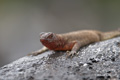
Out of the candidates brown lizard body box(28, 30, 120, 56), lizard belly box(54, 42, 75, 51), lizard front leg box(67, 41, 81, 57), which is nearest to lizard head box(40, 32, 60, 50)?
brown lizard body box(28, 30, 120, 56)

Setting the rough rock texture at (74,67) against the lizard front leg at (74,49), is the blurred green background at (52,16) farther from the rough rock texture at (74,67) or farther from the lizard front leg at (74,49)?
the rough rock texture at (74,67)

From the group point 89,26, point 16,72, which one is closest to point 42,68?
point 16,72

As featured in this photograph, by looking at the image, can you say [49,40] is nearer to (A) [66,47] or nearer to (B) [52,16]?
(A) [66,47]

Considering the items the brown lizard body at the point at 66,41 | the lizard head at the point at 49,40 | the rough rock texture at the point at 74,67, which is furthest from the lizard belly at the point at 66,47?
the rough rock texture at the point at 74,67

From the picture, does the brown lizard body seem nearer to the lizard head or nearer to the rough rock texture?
the lizard head

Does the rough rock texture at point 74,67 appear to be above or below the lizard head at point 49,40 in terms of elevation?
below

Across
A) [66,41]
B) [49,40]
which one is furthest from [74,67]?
[66,41]
